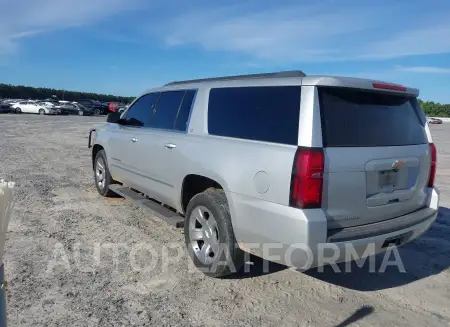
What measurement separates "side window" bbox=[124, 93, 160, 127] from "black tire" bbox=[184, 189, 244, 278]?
1.92m

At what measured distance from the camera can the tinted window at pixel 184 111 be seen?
173 inches

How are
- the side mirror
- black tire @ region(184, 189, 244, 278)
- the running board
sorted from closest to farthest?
black tire @ region(184, 189, 244, 278)
the running board
the side mirror

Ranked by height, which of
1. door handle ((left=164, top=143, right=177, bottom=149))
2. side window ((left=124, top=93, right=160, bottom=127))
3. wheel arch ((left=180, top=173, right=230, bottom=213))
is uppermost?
side window ((left=124, top=93, right=160, bottom=127))

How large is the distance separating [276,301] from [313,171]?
4.17 feet

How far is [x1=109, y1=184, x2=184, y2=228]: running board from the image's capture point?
14.2ft

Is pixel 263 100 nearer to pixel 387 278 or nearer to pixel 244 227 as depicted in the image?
pixel 244 227

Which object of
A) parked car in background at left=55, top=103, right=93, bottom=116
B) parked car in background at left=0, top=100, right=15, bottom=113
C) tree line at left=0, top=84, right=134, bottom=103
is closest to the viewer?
parked car in background at left=0, top=100, right=15, bottom=113

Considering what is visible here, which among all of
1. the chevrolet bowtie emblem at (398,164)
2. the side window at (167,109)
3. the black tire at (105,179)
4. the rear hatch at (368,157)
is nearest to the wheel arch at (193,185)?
the side window at (167,109)

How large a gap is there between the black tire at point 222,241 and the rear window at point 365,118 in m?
1.17

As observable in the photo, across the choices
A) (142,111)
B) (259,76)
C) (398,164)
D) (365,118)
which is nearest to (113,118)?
(142,111)

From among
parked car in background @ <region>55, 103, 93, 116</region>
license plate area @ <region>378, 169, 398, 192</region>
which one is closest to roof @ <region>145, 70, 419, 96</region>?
license plate area @ <region>378, 169, 398, 192</region>

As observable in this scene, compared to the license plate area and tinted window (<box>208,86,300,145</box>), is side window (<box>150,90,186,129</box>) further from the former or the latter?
the license plate area

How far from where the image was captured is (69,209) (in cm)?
581

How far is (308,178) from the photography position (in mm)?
2898
